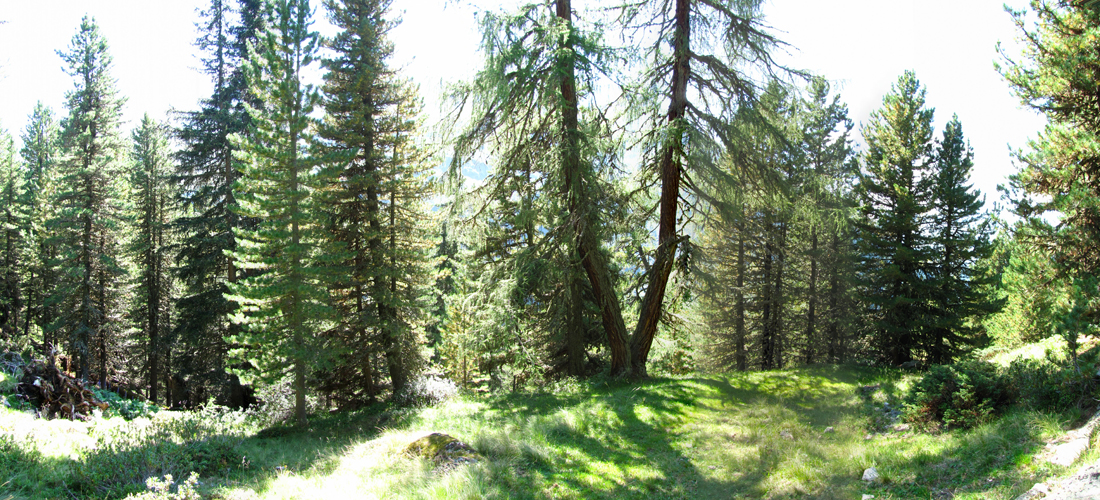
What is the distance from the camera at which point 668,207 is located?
12.2 m

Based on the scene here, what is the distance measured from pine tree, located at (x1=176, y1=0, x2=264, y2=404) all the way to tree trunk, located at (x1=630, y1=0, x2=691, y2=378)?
1576cm

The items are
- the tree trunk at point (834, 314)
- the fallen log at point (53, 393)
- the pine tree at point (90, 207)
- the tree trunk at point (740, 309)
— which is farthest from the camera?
the pine tree at point (90, 207)

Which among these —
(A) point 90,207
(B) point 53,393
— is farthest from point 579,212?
(A) point 90,207

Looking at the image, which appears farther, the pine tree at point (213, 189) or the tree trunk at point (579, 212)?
the pine tree at point (213, 189)

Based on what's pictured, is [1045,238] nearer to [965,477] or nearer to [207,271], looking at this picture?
[965,477]

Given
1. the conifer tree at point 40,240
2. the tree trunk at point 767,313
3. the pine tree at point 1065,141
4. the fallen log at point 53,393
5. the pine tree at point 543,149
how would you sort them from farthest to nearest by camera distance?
the conifer tree at point 40,240 < the tree trunk at point 767,313 < the fallen log at point 53,393 < the pine tree at point 543,149 < the pine tree at point 1065,141

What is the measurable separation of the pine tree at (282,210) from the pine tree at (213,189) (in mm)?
7722

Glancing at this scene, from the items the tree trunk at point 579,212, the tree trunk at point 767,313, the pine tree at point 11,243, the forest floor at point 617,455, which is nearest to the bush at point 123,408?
the forest floor at point 617,455

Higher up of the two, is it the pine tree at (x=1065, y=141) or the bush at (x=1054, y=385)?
the pine tree at (x=1065, y=141)

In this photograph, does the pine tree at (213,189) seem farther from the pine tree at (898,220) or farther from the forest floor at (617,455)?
the pine tree at (898,220)

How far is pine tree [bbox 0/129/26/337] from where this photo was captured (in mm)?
29453

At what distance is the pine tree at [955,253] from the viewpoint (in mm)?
14039

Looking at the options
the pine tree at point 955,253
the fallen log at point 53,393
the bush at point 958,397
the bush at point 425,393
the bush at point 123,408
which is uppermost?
the pine tree at point 955,253

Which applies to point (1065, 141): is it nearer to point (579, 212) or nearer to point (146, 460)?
point (579, 212)
